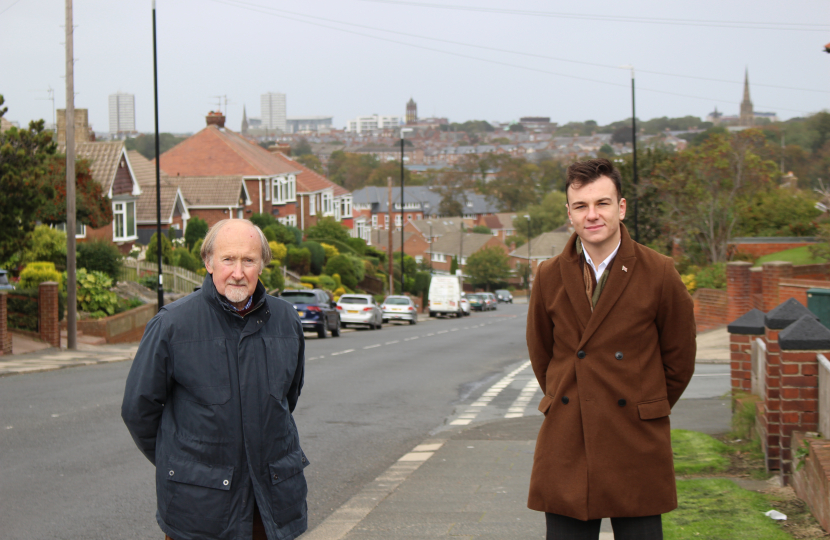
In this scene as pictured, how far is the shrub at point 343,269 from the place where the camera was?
165 ft

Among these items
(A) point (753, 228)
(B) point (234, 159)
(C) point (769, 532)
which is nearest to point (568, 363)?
(C) point (769, 532)

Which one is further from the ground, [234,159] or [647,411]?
[234,159]

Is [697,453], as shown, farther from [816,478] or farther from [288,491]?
[288,491]

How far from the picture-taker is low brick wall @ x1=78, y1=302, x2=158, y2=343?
77.0ft

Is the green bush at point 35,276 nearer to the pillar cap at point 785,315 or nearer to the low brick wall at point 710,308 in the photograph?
the low brick wall at point 710,308

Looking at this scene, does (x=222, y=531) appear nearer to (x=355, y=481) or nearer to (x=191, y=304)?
(x=191, y=304)

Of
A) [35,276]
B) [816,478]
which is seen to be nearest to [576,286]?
[816,478]

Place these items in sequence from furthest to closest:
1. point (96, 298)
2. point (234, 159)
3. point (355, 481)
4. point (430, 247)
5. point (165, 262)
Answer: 1. point (430, 247)
2. point (234, 159)
3. point (165, 262)
4. point (96, 298)
5. point (355, 481)

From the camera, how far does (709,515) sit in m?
5.70

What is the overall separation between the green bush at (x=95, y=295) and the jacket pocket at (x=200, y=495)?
72.3 ft

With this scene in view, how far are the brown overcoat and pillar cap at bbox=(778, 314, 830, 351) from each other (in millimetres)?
2703

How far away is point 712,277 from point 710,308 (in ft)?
5.01

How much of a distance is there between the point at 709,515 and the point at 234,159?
53691 millimetres

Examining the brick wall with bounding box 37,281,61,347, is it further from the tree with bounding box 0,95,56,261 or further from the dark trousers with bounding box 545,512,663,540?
the dark trousers with bounding box 545,512,663,540
